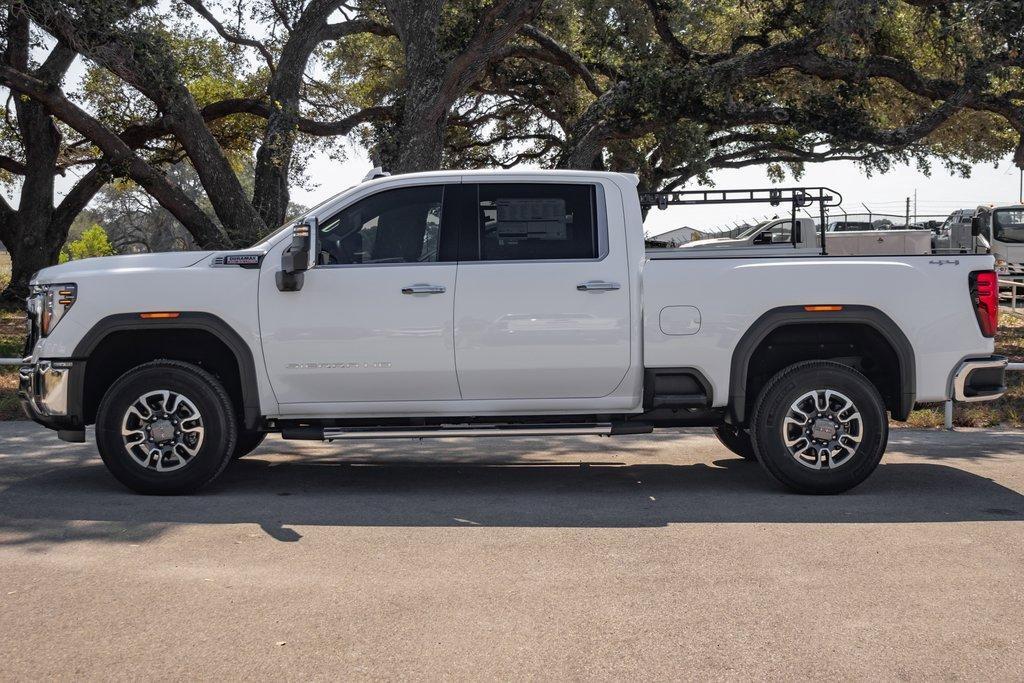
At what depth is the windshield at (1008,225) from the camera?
30953 mm

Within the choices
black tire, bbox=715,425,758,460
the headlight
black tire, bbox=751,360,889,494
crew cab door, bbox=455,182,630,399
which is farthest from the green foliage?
black tire, bbox=751,360,889,494

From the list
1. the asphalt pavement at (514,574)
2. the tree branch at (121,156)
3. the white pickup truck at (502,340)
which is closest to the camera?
the asphalt pavement at (514,574)

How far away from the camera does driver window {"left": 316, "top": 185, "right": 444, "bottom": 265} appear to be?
7.12 metres

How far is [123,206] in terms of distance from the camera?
70000mm

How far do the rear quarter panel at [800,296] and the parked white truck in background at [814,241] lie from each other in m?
0.22

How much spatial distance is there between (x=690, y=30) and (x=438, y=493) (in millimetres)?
17626

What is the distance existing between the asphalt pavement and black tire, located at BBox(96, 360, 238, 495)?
0.19m

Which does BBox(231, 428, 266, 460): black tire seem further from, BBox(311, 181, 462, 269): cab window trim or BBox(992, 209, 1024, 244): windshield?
BBox(992, 209, 1024, 244): windshield

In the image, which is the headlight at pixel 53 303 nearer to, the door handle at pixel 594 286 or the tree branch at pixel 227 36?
the door handle at pixel 594 286

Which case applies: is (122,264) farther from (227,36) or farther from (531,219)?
(227,36)

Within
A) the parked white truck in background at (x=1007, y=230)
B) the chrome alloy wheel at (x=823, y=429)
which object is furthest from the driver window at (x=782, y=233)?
the parked white truck in background at (x=1007, y=230)

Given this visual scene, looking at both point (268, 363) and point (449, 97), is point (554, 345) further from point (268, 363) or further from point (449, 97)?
point (449, 97)

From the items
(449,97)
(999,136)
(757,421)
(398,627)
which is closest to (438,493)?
(757,421)

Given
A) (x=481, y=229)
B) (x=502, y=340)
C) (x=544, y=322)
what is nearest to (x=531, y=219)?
(x=481, y=229)
